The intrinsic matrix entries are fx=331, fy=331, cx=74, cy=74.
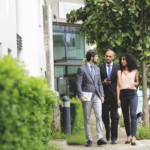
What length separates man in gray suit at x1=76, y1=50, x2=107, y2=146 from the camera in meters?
6.65

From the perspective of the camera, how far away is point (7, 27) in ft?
30.8

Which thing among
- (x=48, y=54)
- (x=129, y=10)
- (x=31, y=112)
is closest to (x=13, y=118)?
(x=31, y=112)

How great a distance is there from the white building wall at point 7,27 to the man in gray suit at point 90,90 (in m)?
2.67

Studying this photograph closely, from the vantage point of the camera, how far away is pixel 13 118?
2197 millimetres

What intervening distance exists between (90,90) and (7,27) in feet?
12.7

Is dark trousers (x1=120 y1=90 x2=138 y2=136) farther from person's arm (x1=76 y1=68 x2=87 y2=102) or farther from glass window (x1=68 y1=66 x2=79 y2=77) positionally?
glass window (x1=68 y1=66 x2=79 y2=77)

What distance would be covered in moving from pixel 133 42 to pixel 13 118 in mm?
7353

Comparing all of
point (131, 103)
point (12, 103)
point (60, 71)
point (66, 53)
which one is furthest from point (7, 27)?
point (60, 71)

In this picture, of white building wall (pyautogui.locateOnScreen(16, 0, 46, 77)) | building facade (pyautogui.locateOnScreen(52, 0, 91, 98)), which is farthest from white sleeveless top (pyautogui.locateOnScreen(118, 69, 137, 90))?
building facade (pyautogui.locateOnScreen(52, 0, 91, 98))

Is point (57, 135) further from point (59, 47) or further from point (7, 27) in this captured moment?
point (59, 47)

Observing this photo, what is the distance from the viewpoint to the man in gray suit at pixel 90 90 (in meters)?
6.65

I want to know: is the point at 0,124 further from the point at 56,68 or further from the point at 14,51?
the point at 56,68

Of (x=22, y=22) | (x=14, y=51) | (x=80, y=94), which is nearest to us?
(x=80, y=94)

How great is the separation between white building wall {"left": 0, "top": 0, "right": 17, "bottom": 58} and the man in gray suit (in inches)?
105
